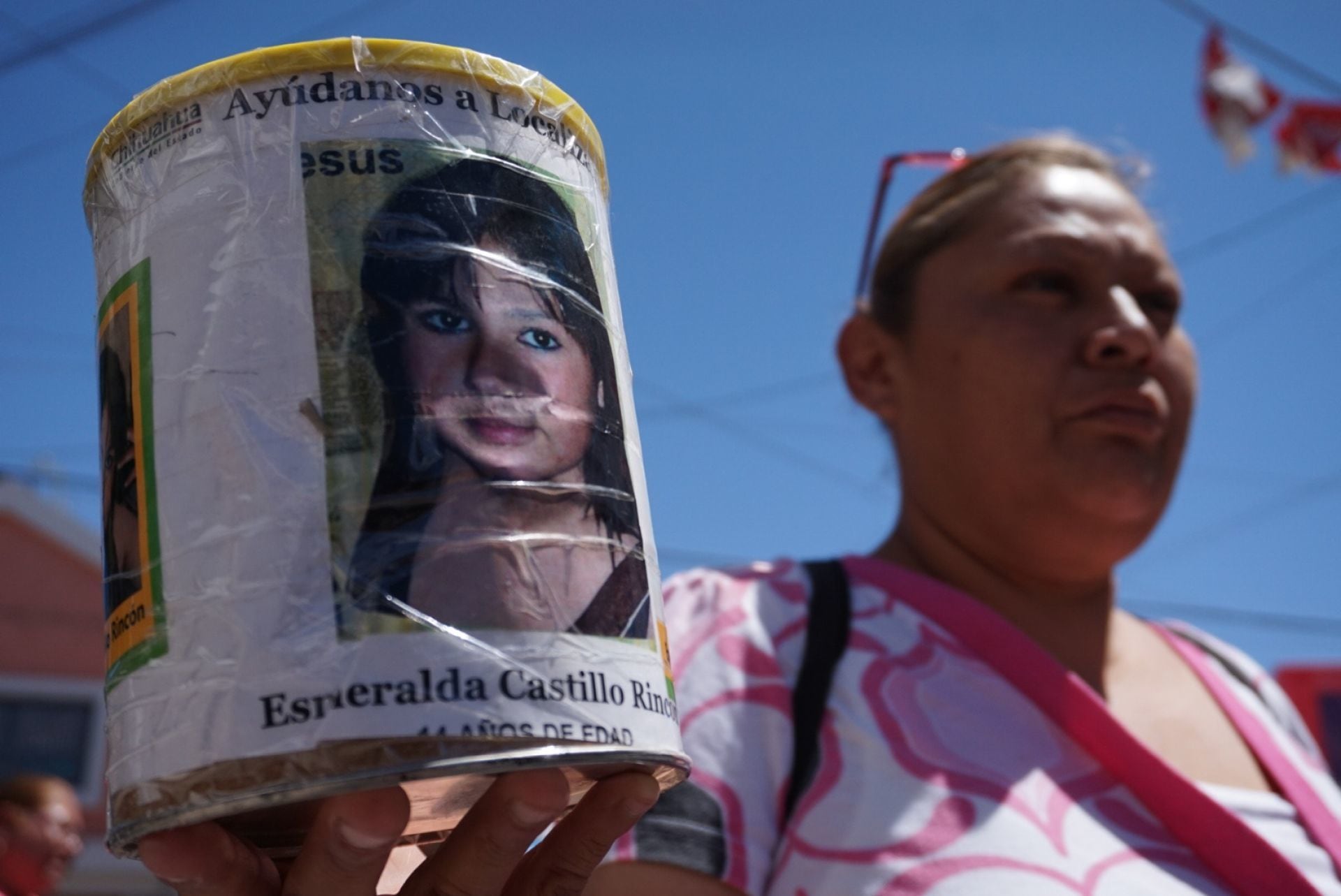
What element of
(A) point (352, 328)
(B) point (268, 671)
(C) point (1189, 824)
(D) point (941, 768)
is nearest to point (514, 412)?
(A) point (352, 328)

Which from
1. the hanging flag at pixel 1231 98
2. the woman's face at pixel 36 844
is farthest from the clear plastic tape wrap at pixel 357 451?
the hanging flag at pixel 1231 98

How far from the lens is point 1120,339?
1.79 meters

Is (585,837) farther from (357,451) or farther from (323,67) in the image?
(323,67)

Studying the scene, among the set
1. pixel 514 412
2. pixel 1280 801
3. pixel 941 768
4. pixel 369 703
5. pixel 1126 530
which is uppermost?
pixel 514 412

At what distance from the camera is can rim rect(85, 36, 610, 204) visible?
Result: 94 cm

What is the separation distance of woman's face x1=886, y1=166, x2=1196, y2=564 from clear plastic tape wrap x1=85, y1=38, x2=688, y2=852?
0.94 metres

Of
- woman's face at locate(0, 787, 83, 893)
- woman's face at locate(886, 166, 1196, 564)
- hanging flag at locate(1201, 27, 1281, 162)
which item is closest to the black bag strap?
woman's face at locate(886, 166, 1196, 564)

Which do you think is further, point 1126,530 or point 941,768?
point 1126,530

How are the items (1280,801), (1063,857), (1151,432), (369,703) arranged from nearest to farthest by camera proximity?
(369,703)
(1063,857)
(1280,801)
(1151,432)

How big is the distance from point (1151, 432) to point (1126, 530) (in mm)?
148

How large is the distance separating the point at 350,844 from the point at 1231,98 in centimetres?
914

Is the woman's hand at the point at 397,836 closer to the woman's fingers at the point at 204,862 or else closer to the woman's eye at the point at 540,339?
the woman's fingers at the point at 204,862

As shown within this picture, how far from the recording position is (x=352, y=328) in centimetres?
89

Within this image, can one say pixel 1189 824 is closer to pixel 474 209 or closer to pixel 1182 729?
pixel 1182 729
